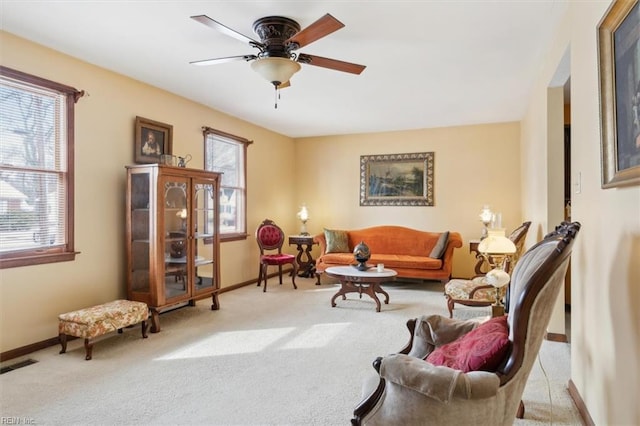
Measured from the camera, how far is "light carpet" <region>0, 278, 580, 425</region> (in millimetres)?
2285

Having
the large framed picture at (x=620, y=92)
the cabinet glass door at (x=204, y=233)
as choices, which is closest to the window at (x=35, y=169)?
the cabinet glass door at (x=204, y=233)

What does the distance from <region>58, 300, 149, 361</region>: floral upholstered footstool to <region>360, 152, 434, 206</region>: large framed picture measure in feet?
15.2

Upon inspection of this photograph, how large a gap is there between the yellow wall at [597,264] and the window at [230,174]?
4.28 metres

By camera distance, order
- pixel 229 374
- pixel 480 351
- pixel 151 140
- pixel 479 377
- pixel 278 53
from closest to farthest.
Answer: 1. pixel 479 377
2. pixel 480 351
3. pixel 229 374
4. pixel 278 53
5. pixel 151 140

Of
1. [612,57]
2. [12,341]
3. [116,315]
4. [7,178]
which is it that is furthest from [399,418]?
[7,178]

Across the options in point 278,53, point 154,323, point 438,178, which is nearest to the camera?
point 278,53

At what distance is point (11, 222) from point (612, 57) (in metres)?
4.19

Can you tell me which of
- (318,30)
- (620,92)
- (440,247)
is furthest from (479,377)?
(440,247)

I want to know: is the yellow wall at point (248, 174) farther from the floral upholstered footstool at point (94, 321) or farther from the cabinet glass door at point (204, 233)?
the cabinet glass door at point (204, 233)

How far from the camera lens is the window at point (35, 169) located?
3.18 metres

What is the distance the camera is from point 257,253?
6.50 meters

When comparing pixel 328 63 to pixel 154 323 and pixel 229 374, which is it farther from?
pixel 154 323

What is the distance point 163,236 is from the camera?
395 centimetres

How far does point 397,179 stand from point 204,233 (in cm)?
375
